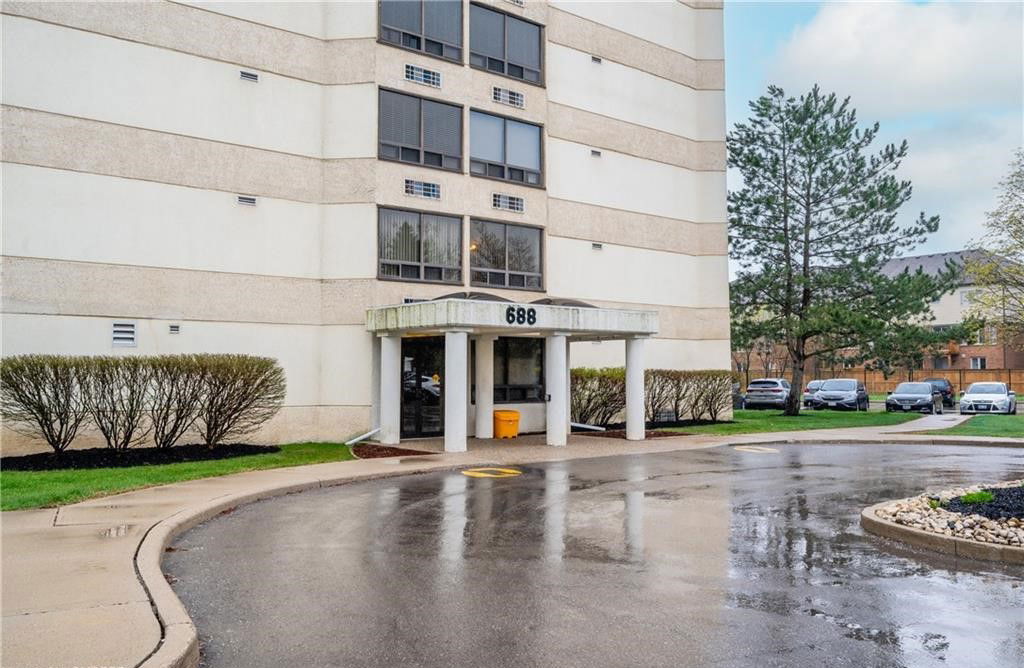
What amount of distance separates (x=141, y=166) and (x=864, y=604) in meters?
17.4

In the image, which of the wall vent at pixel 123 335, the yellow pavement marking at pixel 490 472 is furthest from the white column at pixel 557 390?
the wall vent at pixel 123 335

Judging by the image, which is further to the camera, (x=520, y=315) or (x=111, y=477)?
(x=520, y=315)

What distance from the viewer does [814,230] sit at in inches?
1246

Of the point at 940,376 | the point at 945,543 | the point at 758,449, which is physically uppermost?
the point at 940,376

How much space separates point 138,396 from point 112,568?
391 inches

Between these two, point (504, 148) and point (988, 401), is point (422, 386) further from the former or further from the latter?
point (988, 401)

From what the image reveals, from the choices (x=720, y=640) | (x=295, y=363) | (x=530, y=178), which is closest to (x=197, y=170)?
(x=295, y=363)

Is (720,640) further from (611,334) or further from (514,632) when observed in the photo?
(611,334)

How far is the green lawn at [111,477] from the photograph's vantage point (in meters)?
10.6

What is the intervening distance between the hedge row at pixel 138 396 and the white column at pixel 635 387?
376 inches

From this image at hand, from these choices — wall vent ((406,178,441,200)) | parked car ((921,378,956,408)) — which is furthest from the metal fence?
wall vent ((406,178,441,200))

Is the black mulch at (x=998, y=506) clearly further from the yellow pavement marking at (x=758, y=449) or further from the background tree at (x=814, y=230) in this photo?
the background tree at (x=814, y=230)

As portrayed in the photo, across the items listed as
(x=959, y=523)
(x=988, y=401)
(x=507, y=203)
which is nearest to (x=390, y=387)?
(x=507, y=203)

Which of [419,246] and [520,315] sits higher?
[419,246]
